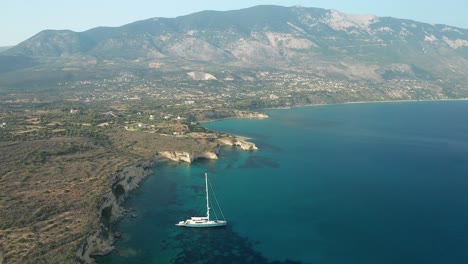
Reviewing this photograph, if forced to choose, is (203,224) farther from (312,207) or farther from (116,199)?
(312,207)

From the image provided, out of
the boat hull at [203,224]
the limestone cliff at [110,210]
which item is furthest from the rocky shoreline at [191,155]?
the boat hull at [203,224]

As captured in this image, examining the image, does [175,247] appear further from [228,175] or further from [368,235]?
[228,175]

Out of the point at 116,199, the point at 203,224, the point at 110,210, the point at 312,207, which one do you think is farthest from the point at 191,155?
Answer: the point at 203,224

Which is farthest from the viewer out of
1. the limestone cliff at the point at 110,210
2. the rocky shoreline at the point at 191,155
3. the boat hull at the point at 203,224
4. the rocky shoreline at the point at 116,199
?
the rocky shoreline at the point at 191,155

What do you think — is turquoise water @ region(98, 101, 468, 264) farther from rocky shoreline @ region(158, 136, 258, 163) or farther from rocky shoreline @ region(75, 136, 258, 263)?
rocky shoreline @ region(158, 136, 258, 163)

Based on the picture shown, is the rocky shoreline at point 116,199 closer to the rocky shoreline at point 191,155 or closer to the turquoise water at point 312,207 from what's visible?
the rocky shoreline at point 191,155

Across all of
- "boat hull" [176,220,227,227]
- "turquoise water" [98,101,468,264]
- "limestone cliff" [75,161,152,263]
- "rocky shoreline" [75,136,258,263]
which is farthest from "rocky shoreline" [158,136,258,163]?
"boat hull" [176,220,227,227]

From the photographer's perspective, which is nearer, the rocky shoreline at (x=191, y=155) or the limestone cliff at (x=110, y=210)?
the limestone cliff at (x=110, y=210)

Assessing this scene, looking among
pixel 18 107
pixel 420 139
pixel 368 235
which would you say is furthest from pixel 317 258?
pixel 18 107
